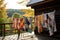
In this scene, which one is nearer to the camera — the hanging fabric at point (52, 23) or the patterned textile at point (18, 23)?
the hanging fabric at point (52, 23)

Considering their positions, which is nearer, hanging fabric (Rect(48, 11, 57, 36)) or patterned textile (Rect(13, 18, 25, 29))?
hanging fabric (Rect(48, 11, 57, 36))

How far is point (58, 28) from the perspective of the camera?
30.1 feet

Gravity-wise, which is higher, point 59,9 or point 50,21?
point 59,9

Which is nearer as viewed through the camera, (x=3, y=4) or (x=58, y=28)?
(x=58, y=28)

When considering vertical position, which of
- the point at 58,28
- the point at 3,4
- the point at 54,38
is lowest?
the point at 54,38

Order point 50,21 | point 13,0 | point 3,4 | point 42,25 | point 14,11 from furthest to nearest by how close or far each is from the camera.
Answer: point 13,0 < point 14,11 < point 3,4 < point 42,25 < point 50,21

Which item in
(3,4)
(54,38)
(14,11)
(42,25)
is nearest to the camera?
(42,25)

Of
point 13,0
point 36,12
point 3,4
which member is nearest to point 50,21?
point 36,12

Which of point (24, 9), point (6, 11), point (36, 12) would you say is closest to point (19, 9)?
point (24, 9)

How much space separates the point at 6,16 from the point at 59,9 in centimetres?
1278

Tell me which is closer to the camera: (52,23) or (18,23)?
(52,23)

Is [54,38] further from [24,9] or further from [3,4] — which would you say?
[24,9]

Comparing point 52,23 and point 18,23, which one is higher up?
point 52,23

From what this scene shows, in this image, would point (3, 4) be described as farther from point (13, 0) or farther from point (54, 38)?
point (54, 38)
